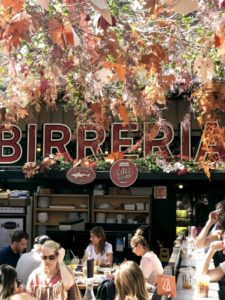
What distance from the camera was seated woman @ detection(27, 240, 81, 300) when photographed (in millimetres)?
3951

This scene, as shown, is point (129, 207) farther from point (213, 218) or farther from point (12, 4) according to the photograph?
point (12, 4)

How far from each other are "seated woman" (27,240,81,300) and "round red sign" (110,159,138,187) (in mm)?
5246

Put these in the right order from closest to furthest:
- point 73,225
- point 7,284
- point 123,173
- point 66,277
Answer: point 7,284, point 66,277, point 123,173, point 73,225

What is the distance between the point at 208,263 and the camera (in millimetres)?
3600

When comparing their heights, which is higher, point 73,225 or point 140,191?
point 140,191

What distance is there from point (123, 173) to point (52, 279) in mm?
5525

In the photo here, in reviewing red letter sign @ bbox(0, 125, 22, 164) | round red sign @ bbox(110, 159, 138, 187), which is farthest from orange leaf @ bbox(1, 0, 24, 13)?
red letter sign @ bbox(0, 125, 22, 164)

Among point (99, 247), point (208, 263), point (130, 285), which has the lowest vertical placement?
point (99, 247)

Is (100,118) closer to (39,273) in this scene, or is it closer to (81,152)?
(39,273)

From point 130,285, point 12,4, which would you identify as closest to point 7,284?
point 130,285

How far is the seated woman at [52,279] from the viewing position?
395 cm

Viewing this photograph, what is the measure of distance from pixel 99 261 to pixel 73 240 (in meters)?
3.06

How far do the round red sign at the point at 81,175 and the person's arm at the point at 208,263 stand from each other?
240 inches

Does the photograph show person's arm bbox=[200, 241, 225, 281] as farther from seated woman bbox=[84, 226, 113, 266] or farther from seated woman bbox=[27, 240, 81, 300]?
seated woman bbox=[84, 226, 113, 266]
